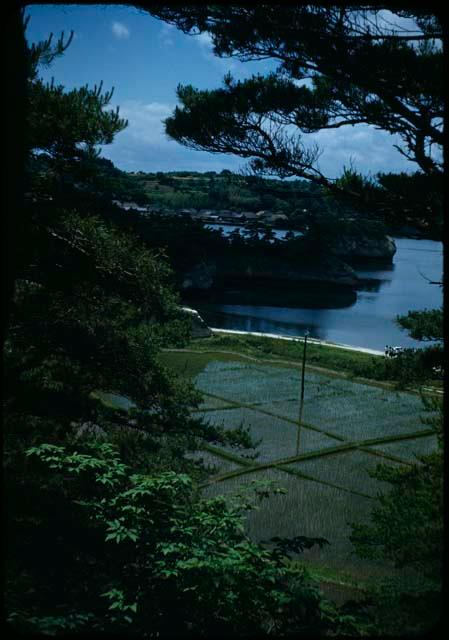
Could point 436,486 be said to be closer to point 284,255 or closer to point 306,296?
point 306,296

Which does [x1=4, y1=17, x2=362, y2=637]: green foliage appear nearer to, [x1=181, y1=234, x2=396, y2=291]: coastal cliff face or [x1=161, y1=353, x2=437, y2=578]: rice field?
[x1=161, y1=353, x2=437, y2=578]: rice field

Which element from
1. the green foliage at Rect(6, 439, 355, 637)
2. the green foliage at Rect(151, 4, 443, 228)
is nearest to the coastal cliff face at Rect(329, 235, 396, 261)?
the green foliage at Rect(151, 4, 443, 228)

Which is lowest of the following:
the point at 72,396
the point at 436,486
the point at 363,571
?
the point at 363,571

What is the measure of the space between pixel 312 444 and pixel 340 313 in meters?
23.9

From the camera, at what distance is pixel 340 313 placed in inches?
1411

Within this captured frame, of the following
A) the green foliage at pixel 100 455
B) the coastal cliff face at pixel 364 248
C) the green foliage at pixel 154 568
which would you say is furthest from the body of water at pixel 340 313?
the green foliage at pixel 154 568

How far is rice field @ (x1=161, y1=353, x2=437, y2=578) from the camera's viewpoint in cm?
916

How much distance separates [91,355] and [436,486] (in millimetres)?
3248

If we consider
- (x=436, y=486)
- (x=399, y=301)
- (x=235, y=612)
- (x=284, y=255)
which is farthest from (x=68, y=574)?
(x=284, y=255)

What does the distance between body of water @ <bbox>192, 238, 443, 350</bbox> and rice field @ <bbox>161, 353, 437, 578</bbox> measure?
1011 centimetres

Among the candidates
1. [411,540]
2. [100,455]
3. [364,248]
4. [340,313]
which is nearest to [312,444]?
[411,540]

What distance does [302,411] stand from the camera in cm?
1442

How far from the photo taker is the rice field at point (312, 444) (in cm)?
916

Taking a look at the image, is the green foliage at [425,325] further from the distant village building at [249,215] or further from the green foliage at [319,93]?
the distant village building at [249,215]
